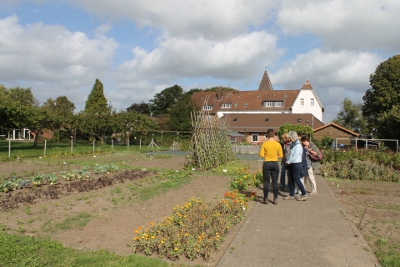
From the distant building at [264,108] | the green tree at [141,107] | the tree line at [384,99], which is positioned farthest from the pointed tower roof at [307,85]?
the green tree at [141,107]

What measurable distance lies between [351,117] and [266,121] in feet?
61.0

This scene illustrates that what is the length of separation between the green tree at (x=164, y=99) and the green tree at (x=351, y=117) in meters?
39.2

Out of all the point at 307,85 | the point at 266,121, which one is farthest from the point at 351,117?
the point at 266,121

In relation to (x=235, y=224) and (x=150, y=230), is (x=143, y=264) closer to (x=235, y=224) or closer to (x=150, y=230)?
(x=150, y=230)

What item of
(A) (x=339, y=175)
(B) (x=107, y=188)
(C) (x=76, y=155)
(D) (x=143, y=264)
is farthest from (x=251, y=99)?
(D) (x=143, y=264)

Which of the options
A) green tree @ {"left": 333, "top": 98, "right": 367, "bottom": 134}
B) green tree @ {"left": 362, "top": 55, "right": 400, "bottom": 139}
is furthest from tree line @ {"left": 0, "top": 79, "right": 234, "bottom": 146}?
green tree @ {"left": 333, "top": 98, "right": 367, "bottom": 134}

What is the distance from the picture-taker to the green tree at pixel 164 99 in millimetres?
91438

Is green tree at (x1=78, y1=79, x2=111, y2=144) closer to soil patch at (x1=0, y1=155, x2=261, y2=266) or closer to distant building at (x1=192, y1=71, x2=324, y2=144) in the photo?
distant building at (x1=192, y1=71, x2=324, y2=144)

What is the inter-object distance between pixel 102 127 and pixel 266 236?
36746mm

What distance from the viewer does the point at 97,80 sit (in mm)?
73250

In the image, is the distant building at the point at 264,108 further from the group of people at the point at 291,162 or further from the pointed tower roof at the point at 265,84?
the group of people at the point at 291,162

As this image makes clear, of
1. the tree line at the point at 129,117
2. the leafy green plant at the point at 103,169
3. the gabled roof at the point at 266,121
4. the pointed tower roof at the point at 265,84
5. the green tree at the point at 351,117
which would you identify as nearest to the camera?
the leafy green plant at the point at 103,169

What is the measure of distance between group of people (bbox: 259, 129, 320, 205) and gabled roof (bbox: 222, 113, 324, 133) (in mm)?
47274

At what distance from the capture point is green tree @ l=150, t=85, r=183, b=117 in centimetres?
9144
